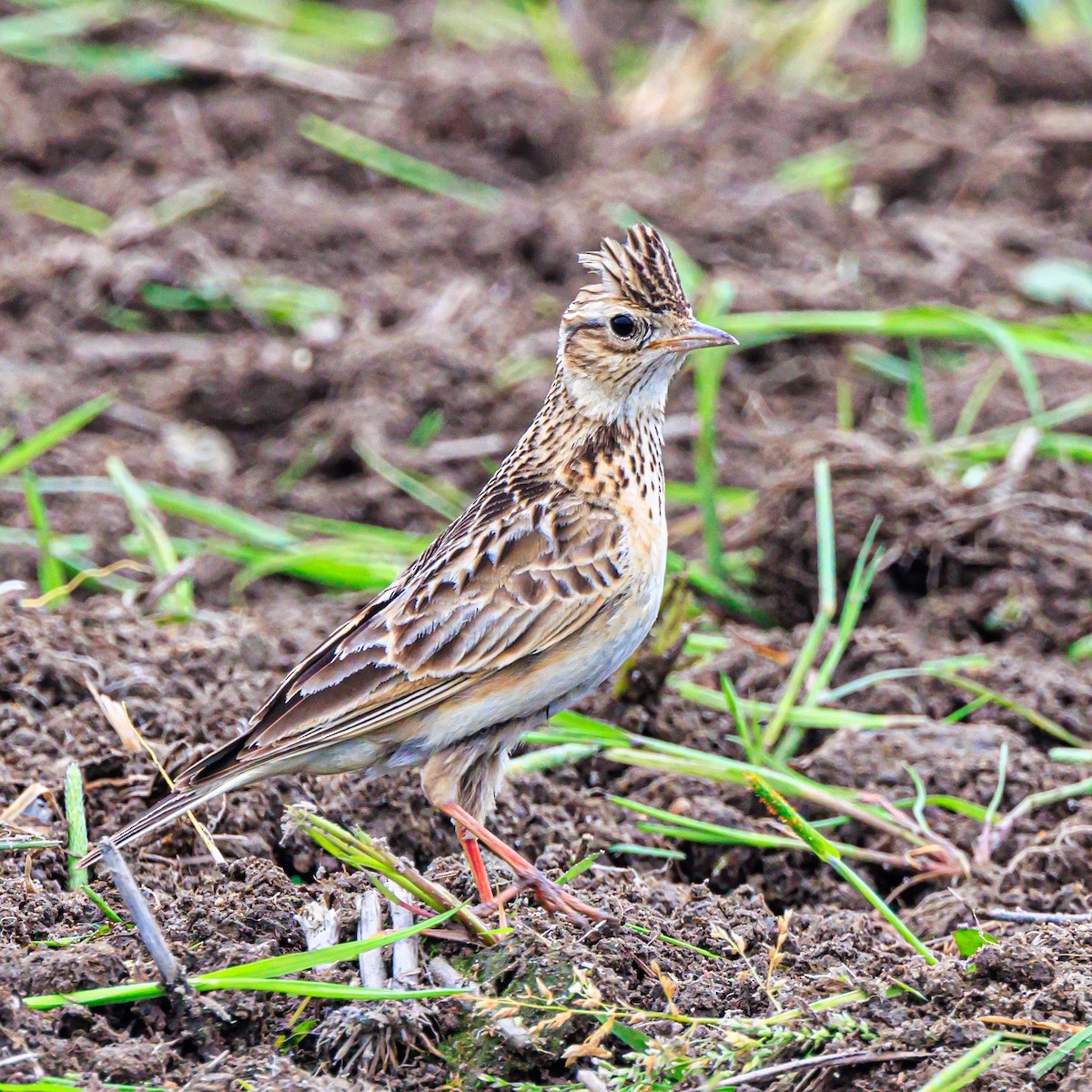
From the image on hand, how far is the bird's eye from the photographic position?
16.7ft

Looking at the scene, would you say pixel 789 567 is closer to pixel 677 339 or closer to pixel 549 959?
pixel 677 339

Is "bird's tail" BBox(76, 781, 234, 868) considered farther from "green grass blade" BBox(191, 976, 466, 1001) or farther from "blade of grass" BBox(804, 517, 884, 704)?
"blade of grass" BBox(804, 517, 884, 704)

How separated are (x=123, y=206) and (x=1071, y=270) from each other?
16.9 feet

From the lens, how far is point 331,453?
828 centimetres

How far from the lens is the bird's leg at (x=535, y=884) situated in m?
4.50

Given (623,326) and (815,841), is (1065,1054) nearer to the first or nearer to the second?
(815,841)

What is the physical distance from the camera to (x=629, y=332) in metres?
5.12

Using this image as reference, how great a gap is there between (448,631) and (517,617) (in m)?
0.19

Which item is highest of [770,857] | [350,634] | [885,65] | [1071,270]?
[885,65]

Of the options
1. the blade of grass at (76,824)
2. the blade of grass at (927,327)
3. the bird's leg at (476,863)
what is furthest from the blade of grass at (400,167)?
the bird's leg at (476,863)

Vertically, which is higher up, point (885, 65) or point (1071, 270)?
point (885, 65)

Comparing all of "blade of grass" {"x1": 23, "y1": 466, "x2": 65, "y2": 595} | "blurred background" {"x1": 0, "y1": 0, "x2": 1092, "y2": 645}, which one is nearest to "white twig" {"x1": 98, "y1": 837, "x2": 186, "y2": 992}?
"blade of grass" {"x1": 23, "y1": 466, "x2": 65, "y2": 595}

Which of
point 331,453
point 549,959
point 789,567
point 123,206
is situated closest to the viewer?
point 549,959

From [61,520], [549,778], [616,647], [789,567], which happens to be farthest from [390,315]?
[616,647]
